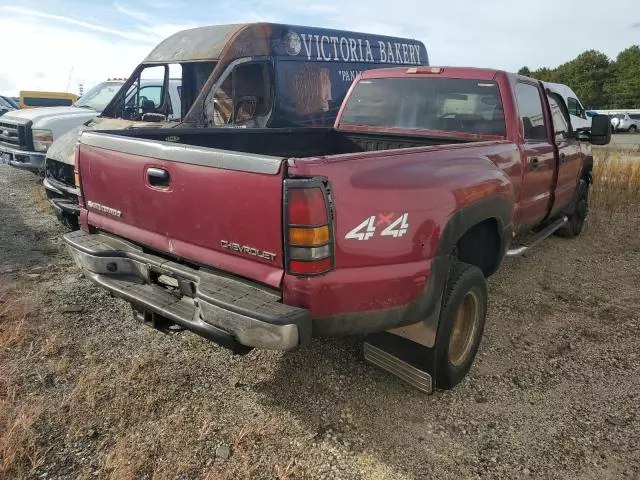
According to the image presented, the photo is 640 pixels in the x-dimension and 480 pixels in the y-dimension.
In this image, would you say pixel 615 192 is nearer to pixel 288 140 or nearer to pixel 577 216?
pixel 577 216

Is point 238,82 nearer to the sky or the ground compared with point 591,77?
nearer to the ground

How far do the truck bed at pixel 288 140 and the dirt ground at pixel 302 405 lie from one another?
144 centimetres

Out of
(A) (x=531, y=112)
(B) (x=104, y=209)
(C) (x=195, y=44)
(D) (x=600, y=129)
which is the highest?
(C) (x=195, y=44)

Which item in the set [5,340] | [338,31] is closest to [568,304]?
[5,340]

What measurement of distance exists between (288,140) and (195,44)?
10.8 ft

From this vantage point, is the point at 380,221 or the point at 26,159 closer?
the point at 380,221

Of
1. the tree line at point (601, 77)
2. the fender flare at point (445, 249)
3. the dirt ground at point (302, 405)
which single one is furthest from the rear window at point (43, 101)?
the tree line at point (601, 77)

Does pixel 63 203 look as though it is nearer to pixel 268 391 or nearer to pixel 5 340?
pixel 5 340

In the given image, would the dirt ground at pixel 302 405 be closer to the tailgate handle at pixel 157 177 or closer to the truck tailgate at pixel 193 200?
the truck tailgate at pixel 193 200

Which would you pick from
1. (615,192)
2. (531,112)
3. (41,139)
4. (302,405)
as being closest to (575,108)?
(615,192)

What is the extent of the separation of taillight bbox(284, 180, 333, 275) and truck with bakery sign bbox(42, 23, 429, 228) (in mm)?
4525

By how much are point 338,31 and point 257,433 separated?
7028mm

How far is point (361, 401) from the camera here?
2.97 m

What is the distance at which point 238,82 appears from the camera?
283 inches
